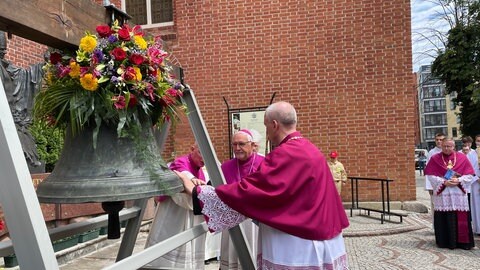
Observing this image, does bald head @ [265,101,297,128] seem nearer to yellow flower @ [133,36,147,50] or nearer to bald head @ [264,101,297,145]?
bald head @ [264,101,297,145]

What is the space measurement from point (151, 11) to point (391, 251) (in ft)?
26.7

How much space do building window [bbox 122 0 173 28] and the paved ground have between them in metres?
5.74

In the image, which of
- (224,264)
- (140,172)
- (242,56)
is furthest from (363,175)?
(140,172)

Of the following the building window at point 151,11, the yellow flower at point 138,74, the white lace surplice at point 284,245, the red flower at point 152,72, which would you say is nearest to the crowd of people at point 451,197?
the white lace surplice at point 284,245

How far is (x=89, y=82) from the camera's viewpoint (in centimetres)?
204

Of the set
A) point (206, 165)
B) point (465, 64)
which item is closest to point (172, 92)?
point (206, 165)

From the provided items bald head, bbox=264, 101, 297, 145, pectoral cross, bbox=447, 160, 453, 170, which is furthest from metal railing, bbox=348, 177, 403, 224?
bald head, bbox=264, 101, 297, 145

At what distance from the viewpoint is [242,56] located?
10.9 m

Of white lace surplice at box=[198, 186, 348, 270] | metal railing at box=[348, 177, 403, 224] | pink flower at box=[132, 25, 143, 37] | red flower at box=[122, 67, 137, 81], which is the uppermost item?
pink flower at box=[132, 25, 143, 37]

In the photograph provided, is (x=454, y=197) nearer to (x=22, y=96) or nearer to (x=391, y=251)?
(x=391, y=251)

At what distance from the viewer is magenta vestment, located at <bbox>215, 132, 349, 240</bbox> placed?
8.61 ft

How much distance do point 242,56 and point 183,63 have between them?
149cm

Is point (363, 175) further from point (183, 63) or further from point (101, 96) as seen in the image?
point (101, 96)

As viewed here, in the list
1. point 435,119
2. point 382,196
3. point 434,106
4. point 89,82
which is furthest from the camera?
point 434,106
